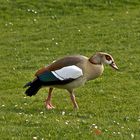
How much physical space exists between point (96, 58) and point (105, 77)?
140 inches

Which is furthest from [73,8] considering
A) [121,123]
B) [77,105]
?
[121,123]

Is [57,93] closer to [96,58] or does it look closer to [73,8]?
[96,58]

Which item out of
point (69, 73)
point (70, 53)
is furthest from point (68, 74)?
point (70, 53)

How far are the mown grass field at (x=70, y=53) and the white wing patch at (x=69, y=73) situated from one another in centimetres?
65

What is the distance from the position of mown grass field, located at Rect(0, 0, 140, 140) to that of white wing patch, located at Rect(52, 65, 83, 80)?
2.12ft

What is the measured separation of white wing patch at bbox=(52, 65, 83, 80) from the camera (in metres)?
11.3

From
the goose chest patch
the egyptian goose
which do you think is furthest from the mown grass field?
the goose chest patch

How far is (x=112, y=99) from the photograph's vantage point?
1278cm

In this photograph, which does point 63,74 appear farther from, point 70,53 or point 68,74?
point 70,53

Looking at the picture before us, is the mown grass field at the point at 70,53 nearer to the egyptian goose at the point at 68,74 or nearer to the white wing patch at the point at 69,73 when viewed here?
the egyptian goose at the point at 68,74

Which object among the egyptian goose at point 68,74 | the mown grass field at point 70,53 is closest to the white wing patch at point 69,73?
the egyptian goose at point 68,74

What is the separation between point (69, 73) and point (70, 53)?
23.2 feet

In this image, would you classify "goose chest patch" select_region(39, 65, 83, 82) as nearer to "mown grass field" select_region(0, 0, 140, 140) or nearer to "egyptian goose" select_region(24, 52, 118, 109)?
"egyptian goose" select_region(24, 52, 118, 109)

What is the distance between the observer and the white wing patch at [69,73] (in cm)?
1134
